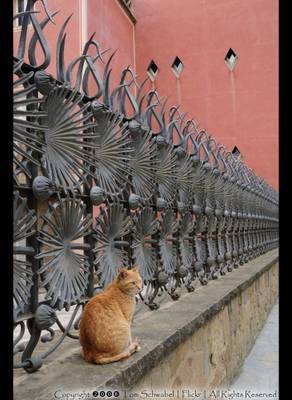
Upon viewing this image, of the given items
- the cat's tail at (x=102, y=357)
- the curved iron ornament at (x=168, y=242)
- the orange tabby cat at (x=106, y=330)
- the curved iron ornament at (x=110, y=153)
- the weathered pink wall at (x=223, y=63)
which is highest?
the weathered pink wall at (x=223, y=63)

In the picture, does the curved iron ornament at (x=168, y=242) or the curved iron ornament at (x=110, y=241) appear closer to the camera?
the curved iron ornament at (x=110, y=241)

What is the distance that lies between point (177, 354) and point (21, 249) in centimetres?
112

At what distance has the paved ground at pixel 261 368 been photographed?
3523 mm

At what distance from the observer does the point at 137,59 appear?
1408 cm

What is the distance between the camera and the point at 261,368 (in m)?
3.90

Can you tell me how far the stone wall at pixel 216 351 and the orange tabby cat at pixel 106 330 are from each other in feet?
0.53

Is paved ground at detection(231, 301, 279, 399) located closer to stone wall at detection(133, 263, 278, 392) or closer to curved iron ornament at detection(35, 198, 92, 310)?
stone wall at detection(133, 263, 278, 392)

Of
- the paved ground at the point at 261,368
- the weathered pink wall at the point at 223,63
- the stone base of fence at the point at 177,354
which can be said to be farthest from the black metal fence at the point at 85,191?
the weathered pink wall at the point at 223,63

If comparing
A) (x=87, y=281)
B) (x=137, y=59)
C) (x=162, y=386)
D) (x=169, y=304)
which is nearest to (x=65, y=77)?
(x=87, y=281)

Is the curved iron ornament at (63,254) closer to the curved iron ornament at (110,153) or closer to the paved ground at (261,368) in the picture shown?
the curved iron ornament at (110,153)

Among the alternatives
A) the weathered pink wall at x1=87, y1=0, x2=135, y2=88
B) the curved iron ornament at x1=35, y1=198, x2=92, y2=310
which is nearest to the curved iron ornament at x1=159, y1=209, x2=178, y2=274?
the curved iron ornament at x1=35, y1=198, x2=92, y2=310

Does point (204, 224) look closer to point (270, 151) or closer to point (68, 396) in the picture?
point (68, 396)

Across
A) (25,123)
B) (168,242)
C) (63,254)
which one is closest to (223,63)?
(168,242)

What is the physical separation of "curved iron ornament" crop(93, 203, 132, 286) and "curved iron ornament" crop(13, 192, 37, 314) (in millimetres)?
529
